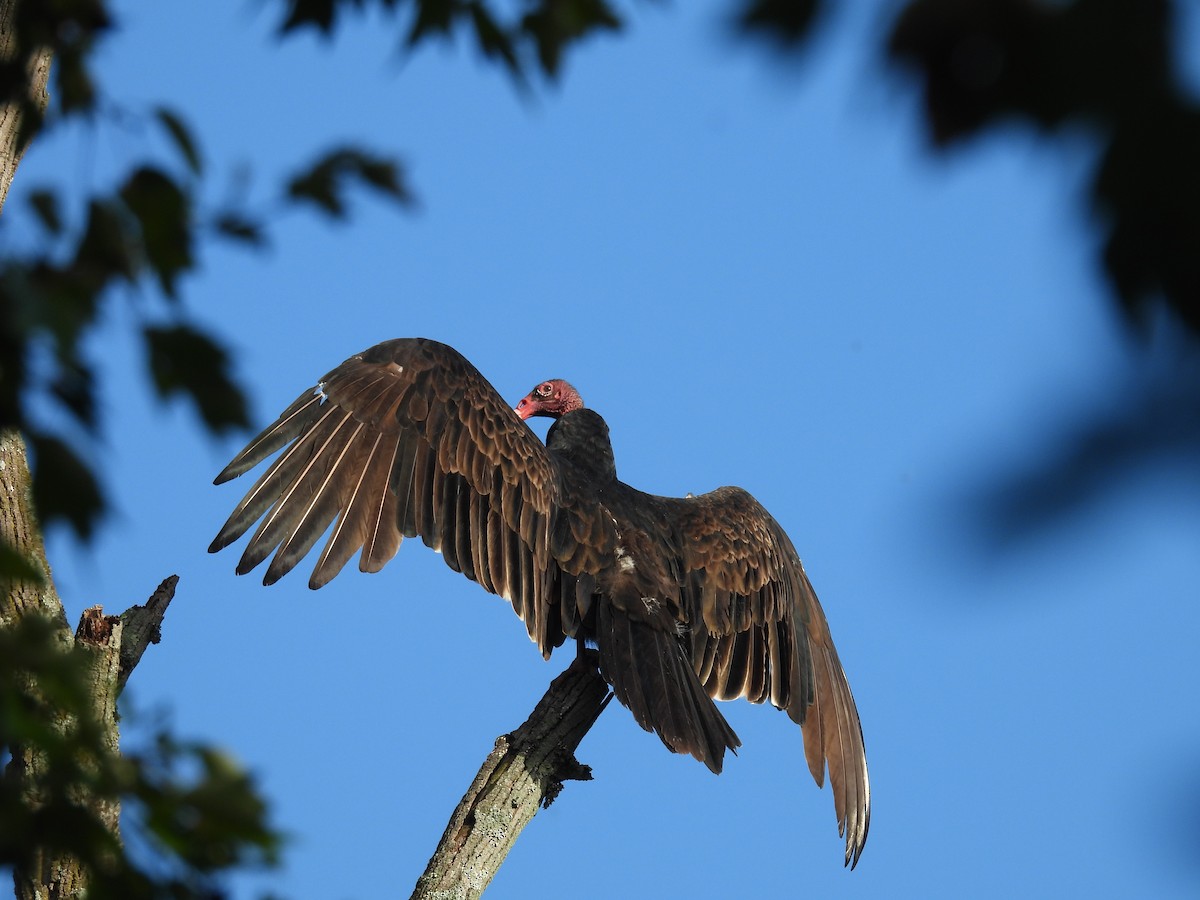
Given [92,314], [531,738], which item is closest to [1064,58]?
[92,314]

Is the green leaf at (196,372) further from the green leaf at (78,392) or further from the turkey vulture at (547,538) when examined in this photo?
the turkey vulture at (547,538)

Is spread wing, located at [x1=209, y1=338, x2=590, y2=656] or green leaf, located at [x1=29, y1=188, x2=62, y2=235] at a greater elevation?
spread wing, located at [x1=209, y1=338, x2=590, y2=656]

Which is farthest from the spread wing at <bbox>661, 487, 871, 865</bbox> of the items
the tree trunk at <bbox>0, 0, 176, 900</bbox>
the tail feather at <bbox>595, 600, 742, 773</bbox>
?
the tree trunk at <bbox>0, 0, 176, 900</bbox>

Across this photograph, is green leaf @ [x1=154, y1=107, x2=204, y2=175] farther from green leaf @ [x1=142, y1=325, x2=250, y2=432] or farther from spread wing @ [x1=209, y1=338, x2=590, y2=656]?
spread wing @ [x1=209, y1=338, x2=590, y2=656]

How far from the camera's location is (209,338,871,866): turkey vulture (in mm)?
4555

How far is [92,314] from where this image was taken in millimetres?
1191

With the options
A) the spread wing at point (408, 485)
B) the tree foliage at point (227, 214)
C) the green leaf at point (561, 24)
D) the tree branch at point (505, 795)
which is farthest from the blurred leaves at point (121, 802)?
the spread wing at point (408, 485)

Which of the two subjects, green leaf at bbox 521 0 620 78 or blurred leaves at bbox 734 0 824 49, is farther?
green leaf at bbox 521 0 620 78

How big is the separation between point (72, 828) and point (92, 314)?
45cm

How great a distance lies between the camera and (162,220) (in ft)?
4.38

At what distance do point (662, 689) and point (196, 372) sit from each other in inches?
122

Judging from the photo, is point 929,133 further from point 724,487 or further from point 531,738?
point 724,487

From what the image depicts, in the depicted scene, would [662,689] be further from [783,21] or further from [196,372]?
[783,21]

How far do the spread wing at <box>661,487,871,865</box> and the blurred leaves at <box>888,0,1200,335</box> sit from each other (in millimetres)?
4324
